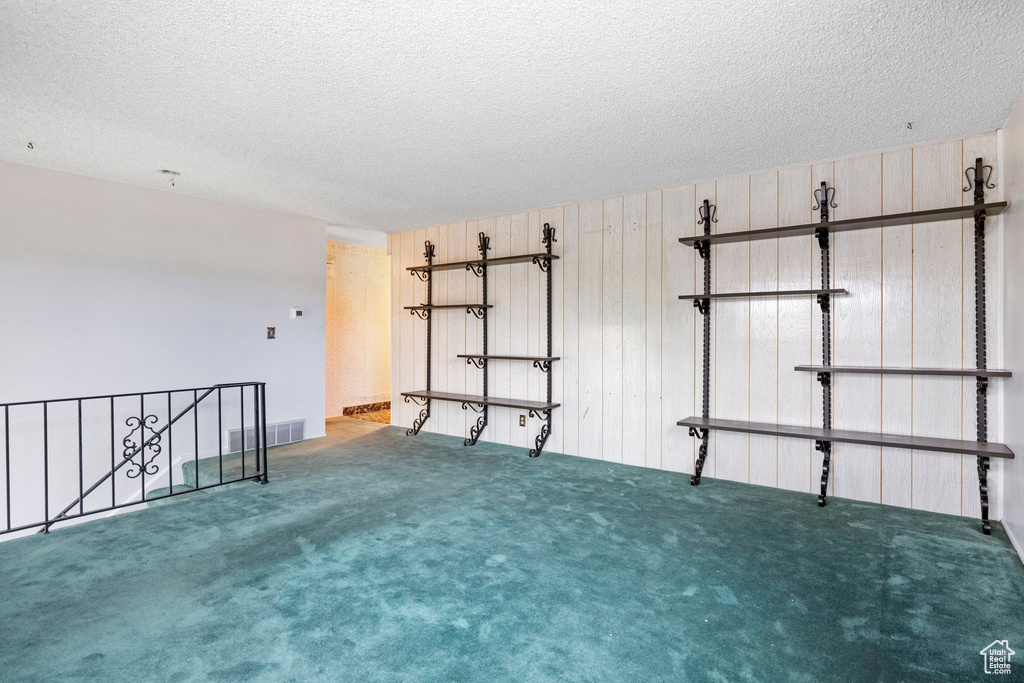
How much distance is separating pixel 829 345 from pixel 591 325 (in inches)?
76.1

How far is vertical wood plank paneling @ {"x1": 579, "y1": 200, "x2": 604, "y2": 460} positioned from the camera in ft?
15.6

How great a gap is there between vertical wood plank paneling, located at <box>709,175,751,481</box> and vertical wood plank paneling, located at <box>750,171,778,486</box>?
0.05 metres

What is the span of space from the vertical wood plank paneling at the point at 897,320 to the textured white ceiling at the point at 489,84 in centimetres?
27

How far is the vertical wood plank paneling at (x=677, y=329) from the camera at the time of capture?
4266 mm

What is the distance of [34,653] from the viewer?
74.6 inches

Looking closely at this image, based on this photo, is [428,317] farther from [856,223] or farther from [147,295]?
[856,223]

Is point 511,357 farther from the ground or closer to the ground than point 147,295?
closer to the ground

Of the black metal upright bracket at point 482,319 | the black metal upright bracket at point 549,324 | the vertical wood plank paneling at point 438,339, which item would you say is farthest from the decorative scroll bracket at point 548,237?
the vertical wood plank paneling at point 438,339

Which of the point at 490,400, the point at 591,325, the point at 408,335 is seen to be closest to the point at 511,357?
the point at 490,400

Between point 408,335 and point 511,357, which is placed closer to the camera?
point 511,357

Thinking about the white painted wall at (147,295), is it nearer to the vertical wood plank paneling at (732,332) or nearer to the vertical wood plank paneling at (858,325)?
the vertical wood plank paneling at (732,332)

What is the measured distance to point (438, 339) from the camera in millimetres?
5914

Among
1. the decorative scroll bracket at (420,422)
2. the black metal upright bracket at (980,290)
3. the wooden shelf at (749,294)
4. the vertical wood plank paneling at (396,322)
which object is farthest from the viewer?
the vertical wood plank paneling at (396,322)

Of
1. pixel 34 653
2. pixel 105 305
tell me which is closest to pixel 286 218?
pixel 105 305
